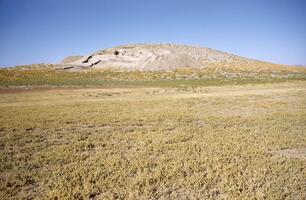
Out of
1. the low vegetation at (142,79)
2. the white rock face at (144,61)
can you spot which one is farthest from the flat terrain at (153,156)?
the white rock face at (144,61)

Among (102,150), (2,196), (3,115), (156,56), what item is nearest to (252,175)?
(102,150)

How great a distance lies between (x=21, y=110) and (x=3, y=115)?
75.2 inches

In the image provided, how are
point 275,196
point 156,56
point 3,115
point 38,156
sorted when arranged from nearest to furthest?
point 275,196 → point 38,156 → point 3,115 → point 156,56

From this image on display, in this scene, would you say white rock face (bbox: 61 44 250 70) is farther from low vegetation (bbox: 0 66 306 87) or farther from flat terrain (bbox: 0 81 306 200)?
flat terrain (bbox: 0 81 306 200)

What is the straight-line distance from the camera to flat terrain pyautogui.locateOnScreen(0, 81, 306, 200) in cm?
742

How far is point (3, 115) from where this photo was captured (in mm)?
18172

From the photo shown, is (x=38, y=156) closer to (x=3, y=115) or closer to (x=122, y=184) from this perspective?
(x=122, y=184)

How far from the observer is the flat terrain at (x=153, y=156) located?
7.42m

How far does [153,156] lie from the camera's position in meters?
10.1

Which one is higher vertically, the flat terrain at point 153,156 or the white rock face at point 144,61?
the white rock face at point 144,61

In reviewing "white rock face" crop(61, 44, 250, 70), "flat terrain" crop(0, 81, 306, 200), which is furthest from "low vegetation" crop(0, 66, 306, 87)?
"flat terrain" crop(0, 81, 306, 200)

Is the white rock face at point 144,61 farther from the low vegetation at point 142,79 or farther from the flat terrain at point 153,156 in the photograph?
the flat terrain at point 153,156

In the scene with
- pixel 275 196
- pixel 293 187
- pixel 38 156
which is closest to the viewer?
pixel 275 196

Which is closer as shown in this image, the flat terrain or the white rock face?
the flat terrain
